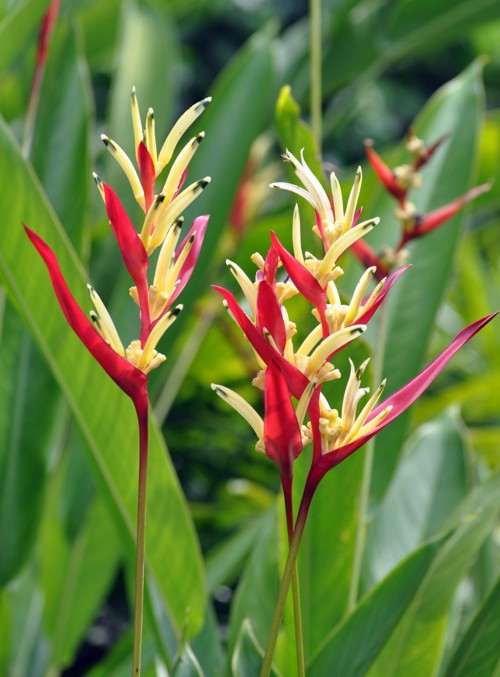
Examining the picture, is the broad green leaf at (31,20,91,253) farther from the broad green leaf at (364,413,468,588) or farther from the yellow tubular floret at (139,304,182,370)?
the yellow tubular floret at (139,304,182,370)

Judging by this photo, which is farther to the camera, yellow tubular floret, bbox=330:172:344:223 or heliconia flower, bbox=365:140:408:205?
heliconia flower, bbox=365:140:408:205

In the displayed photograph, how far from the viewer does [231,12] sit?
345cm

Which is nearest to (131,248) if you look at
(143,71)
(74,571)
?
(74,571)

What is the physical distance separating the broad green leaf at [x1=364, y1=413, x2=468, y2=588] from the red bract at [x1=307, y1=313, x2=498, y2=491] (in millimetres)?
456

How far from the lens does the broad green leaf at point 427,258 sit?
779 millimetres

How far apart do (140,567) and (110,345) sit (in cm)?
8

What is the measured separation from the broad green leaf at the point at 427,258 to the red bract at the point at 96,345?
446mm

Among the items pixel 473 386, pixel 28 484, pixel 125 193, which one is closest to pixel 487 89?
pixel 473 386

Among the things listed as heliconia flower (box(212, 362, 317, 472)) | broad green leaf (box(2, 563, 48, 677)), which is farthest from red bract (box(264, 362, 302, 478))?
broad green leaf (box(2, 563, 48, 677))

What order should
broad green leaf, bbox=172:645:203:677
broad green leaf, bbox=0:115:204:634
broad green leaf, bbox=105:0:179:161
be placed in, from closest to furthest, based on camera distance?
broad green leaf, bbox=172:645:203:677 → broad green leaf, bbox=0:115:204:634 → broad green leaf, bbox=105:0:179:161

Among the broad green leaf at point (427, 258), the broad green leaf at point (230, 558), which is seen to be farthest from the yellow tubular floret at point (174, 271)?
the broad green leaf at point (230, 558)

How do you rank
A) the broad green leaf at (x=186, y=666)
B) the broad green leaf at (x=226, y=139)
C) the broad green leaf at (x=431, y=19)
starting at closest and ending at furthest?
the broad green leaf at (x=186, y=666) → the broad green leaf at (x=226, y=139) → the broad green leaf at (x=431, y=19)

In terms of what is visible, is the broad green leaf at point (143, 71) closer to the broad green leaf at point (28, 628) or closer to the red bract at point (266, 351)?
the broad green leaf at point (28, 628)

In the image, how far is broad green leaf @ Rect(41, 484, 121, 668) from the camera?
3.10 ft
